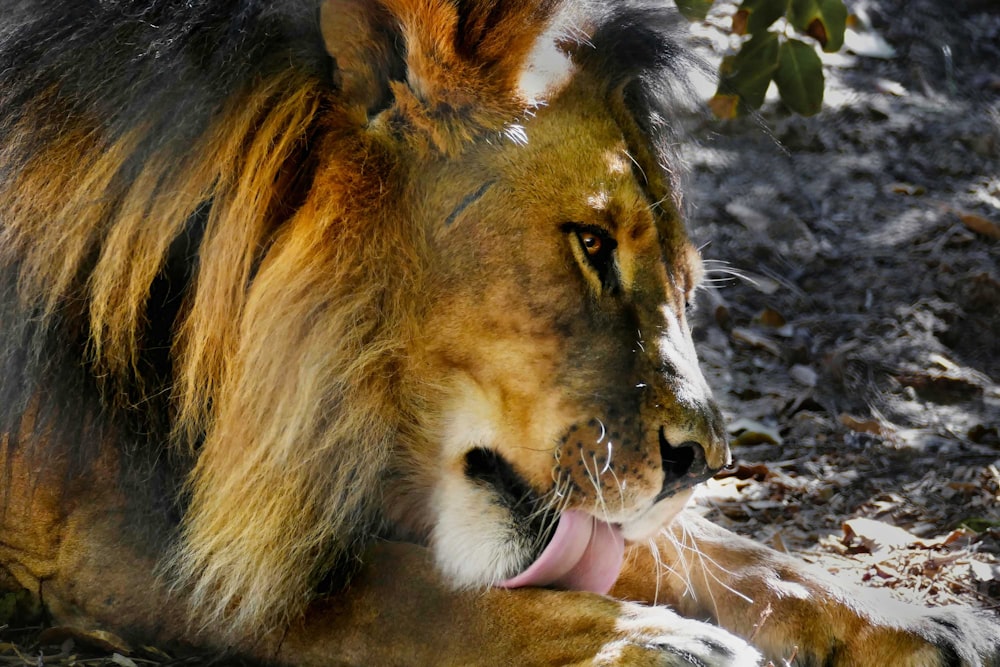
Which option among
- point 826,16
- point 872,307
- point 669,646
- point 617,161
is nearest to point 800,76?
point 826,16

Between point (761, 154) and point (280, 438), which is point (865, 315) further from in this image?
point (280, 438)

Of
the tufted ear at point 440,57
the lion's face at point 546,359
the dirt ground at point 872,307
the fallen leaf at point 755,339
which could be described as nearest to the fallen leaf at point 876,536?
the dirt ground at point 872,307

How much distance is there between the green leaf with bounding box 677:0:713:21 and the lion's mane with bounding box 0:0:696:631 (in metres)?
0.47

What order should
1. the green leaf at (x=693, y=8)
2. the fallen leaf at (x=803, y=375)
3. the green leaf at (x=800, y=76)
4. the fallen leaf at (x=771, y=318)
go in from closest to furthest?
the green leaf at (x=693, y=8)
the green leaf at (x=800, y=76)
the fallen leaf at (x=803, y=375)
the fallen leaf at (x=771, y=318)

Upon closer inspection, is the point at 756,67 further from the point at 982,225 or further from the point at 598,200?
the point at 982,225

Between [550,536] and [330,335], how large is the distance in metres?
0.56

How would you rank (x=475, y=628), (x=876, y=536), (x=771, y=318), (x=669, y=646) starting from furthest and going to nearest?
(x=771, y=318)
(x=876, y=536)
(x=475, y=628)
(x=669, y=646)

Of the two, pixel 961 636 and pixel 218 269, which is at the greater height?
pixel 218 269

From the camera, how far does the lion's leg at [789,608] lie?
8.14 ft

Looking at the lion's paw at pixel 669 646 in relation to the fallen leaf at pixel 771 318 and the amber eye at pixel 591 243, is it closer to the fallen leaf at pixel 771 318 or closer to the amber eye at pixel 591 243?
the amber eye at pixel 591 243

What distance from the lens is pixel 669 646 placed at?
2.11 meters

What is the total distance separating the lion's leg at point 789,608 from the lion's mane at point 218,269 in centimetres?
70

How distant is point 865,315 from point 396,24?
2.97 metres

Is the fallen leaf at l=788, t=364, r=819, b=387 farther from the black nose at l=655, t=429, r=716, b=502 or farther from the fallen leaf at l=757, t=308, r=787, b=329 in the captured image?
the black nose at l=655, t=429, r=716, b=502
